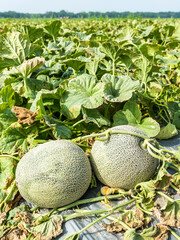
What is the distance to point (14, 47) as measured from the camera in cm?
230

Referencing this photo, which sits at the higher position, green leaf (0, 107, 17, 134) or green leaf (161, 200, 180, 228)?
green leaf (0, 107, 17, 134)

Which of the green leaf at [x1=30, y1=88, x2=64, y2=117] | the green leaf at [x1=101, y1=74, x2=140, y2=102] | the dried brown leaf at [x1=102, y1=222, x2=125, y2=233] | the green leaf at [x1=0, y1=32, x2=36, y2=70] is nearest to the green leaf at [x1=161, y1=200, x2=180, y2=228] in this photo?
the dried brown leaf at [x1=102, y1=222, x2=125, y2=233]

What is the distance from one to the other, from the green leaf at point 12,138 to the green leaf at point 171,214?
3.61 ft

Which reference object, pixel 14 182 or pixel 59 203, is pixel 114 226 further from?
pixel 14 182

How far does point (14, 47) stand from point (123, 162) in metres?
1.56

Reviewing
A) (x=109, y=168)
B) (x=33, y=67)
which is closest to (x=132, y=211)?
(x=109, y=168)

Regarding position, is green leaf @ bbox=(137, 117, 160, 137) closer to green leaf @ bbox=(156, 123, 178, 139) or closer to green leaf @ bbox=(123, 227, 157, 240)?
green leaf @ bbox=(156, 123, 178, 139)

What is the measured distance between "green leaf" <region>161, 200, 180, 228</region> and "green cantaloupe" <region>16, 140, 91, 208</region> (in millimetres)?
507

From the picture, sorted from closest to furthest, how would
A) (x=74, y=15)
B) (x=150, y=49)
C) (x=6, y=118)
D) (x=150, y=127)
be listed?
(x=6, y=118) → (x=150, y=127) → (x=150, y=49) → (x=74, y=15)

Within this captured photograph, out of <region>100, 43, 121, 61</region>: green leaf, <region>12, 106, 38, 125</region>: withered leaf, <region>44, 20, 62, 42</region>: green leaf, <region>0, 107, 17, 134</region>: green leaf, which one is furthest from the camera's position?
<region>44, 20, 62, 42</region>: green leaf

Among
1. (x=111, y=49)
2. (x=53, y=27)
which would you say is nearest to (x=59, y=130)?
(x=111, y=49)

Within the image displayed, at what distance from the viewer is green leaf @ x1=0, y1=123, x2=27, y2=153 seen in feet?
5.80

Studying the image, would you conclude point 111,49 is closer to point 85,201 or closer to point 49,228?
point 85,201

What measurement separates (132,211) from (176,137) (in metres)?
1.05
